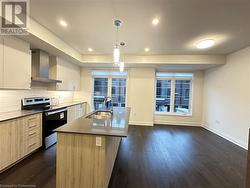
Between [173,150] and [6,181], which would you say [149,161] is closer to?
[173,150]

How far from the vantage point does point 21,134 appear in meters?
2.78

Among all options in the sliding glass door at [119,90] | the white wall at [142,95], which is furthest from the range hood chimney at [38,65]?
the white wall at [142,95]

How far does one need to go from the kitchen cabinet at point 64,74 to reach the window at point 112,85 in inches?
35.0

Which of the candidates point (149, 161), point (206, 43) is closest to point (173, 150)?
point (149, 161)

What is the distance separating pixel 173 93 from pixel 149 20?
4495 mm

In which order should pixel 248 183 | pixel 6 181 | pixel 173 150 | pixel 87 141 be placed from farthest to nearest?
pixel 173 150 < pixel 6 181 < pixel 87 141 < pixel 248 183

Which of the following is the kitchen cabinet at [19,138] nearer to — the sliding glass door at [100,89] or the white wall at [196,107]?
the sliding glass door at [100,89]

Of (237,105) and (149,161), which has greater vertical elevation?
(237,105)

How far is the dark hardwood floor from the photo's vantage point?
7.74ft

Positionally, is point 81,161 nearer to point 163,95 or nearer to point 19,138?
point 19,138

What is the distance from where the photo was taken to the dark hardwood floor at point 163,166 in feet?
7.74

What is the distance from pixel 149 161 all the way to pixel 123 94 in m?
3.87

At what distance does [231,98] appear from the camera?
15.1 feet

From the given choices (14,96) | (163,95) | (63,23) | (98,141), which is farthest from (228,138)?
(14,96)
